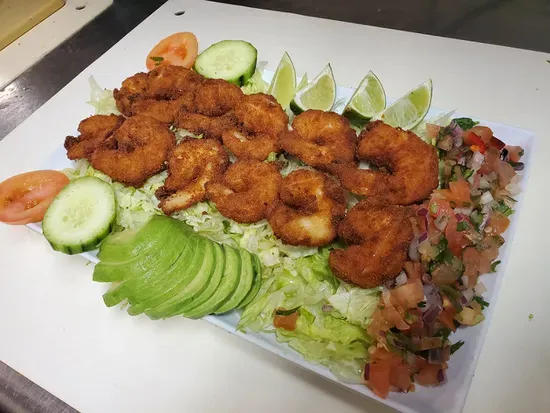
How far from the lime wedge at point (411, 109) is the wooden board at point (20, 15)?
547cm

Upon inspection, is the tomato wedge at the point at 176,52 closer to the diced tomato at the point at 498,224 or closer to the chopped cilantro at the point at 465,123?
the chopped cilantro at the point at 465,123

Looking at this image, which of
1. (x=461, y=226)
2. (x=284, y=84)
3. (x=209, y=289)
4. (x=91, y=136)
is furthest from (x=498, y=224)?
(x=91, y=136)

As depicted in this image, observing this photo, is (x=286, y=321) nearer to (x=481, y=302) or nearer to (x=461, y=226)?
(x=481, y=302)

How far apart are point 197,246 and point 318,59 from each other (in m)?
3.24

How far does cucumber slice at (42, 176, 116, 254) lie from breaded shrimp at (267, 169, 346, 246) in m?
1.25

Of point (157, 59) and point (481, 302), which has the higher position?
point (157, 59)

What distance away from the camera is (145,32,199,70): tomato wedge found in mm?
4809

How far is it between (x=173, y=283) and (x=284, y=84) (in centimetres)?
230

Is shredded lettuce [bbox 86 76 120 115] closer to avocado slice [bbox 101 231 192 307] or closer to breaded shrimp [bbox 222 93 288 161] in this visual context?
breaded shrimp [bbox 222 93 288 161]

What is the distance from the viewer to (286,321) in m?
2.72

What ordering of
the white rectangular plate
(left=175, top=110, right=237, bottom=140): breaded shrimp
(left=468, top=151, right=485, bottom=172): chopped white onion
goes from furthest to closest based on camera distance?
(left=175, top=110, right=237, bottom=140): breaded shrimp < (left=468, top=151, right=485, bottom=172): chopped white onion < the white rectangular plate

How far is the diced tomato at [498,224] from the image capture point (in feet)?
9.21

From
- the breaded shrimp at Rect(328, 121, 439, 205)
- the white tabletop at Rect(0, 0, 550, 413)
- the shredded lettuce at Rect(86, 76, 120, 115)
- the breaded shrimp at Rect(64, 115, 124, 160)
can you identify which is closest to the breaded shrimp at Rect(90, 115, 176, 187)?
the breaded shrimp at Rect(64, 115, 124, 160)

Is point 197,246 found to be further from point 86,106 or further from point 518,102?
point 518,102
